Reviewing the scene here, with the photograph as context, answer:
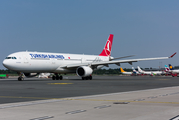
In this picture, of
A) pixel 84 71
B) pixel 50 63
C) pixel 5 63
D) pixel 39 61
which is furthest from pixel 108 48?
pixel 5 63

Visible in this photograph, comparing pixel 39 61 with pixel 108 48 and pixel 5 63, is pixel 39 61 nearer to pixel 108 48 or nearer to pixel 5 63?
pixel 5 63

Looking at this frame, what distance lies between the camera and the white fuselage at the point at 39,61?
3694cm

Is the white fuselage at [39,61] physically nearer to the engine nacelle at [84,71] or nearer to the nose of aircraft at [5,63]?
A: the nose of aircraft at [5,63]

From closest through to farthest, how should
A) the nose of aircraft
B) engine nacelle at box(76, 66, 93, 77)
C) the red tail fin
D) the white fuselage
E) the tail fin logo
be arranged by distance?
the nose of aircraft → the white fuselage → engine nacelle at box(76, 66, 93, 77) → the red tail fin → the tail fin logo

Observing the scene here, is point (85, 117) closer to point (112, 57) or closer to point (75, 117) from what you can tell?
point (75, 117)

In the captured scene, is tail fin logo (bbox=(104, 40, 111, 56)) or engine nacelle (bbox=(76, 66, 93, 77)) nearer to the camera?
engine nacelle (bbox=(76, 66, 93, 77))

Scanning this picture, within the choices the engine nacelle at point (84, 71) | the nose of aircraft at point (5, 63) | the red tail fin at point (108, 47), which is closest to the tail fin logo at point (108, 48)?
the red tail fin at point (108, 47)

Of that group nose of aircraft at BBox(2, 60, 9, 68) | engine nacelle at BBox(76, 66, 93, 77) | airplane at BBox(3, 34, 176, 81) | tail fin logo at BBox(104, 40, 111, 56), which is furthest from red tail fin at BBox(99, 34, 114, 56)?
nose of aircraft at BBox(2, 60, 9, 68)

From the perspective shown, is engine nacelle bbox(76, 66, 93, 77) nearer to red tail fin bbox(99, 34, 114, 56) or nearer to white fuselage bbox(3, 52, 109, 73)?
white fuselage bbox(3, 52, 109, 73)

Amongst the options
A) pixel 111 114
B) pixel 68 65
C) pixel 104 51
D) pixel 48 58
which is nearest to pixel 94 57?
pixel 104 51

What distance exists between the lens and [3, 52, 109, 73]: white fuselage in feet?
121

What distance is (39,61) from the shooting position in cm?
3928

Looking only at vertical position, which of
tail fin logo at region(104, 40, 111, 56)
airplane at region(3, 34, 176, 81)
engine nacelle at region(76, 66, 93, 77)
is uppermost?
tail fin logo at region(104, 40, 111, 56)

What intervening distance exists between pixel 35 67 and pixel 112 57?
21867 millimetres
